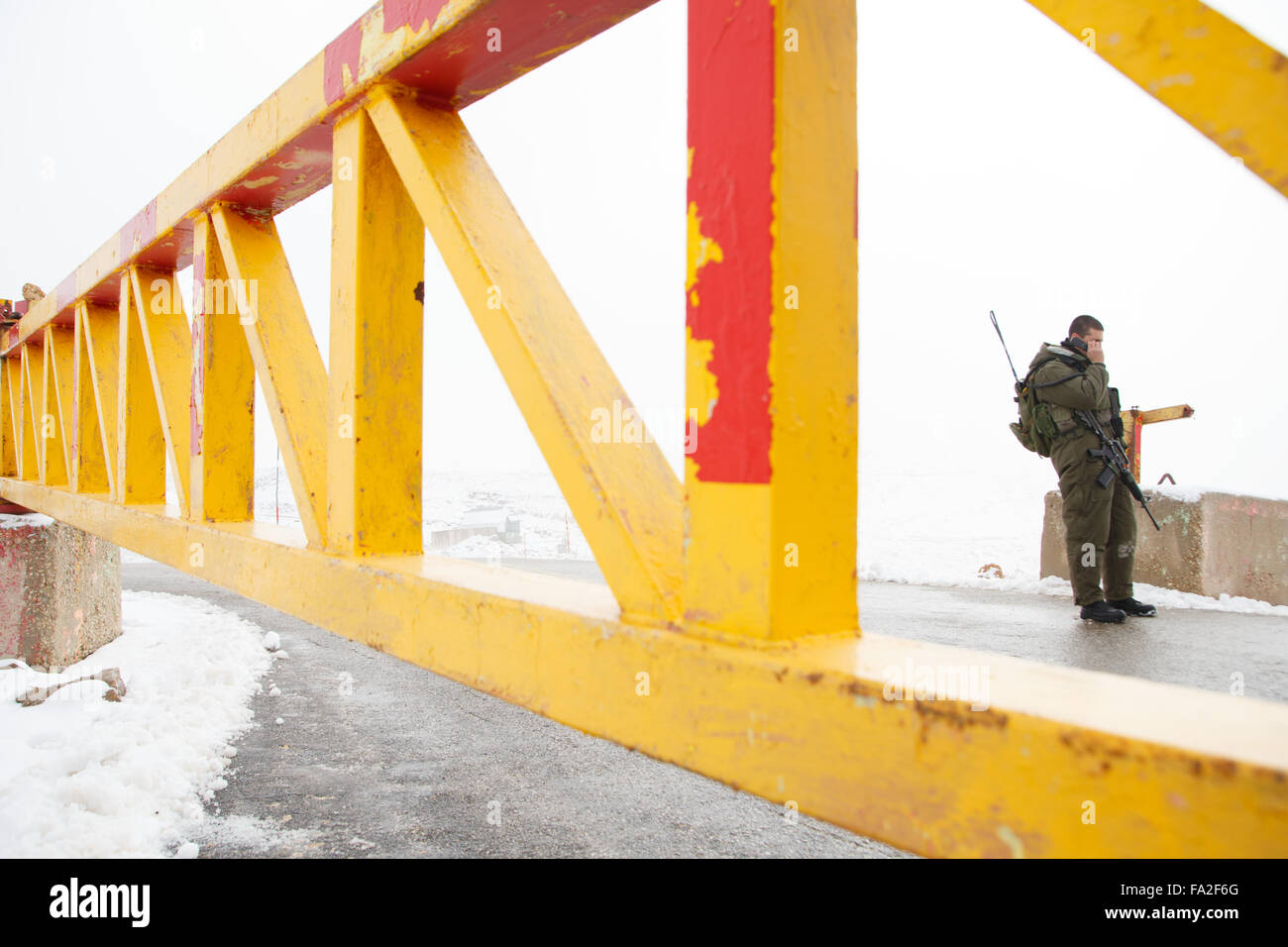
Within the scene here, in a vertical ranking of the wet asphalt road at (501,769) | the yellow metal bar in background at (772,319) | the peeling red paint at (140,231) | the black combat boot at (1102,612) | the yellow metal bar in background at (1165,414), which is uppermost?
the peeling red paint at (140,231)

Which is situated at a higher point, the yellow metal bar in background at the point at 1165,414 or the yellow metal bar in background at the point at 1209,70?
the yellow metal bar in background at the point at 1165,414

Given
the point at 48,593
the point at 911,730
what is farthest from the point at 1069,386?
the point at 48,593

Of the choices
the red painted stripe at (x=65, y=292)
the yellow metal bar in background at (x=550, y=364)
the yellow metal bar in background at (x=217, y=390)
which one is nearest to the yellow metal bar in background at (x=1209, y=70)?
the yellow metal bar in background at (x=550, y=364)

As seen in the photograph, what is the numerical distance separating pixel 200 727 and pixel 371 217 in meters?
3.63

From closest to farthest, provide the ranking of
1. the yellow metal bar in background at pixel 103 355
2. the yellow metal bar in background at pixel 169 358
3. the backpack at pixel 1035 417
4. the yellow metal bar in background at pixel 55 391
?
the yellow metal bar in background at pixel 169 358 → the yellow metal bar in background at pixel 103 355 → the yellow metal bar in background at pixel 55 391 → the backpack at pixel 1035 417

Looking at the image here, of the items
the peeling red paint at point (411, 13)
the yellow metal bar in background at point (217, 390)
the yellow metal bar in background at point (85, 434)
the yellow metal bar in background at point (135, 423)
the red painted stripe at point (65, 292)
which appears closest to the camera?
the peeling red paint at point (411, 13)

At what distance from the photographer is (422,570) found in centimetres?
158

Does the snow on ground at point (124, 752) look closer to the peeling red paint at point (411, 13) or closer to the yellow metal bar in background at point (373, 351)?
the yellow metal bar in background at point (373, 351)

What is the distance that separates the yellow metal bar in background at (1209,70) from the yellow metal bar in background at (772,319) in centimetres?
33

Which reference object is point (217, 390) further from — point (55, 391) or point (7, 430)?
point (7, 430)

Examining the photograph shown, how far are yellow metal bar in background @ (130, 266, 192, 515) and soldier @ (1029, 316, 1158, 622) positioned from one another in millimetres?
5120

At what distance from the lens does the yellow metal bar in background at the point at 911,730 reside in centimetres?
60

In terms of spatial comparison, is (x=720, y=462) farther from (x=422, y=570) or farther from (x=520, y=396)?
(x=422, y=570)
